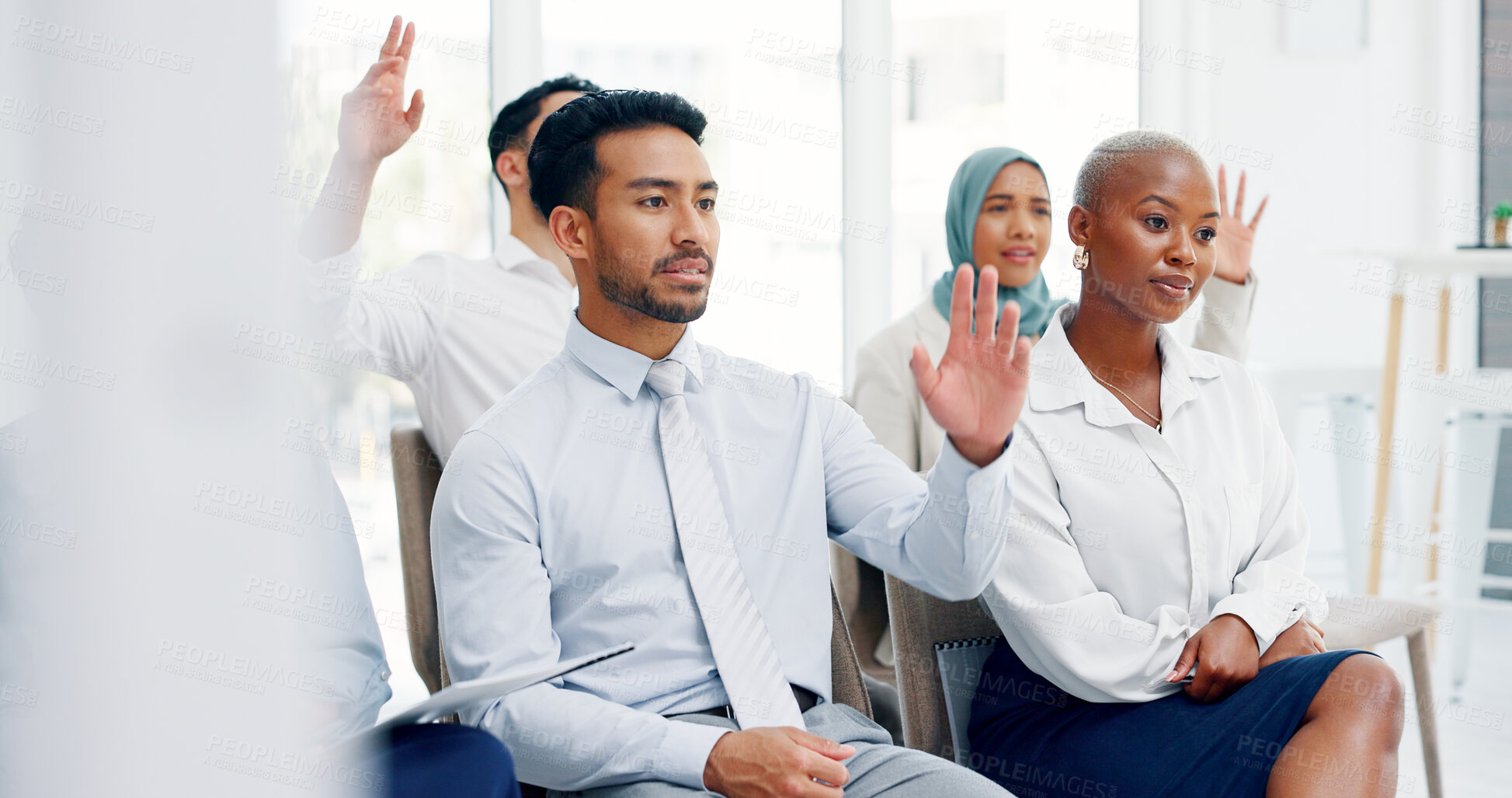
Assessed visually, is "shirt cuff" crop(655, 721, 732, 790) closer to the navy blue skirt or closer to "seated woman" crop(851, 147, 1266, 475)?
the navy blue skirt

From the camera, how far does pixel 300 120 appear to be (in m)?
0.32

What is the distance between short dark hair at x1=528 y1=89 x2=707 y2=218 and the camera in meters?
1.44

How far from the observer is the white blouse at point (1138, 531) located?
1353mm

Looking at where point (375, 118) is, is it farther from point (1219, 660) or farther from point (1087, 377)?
point (1219, 660)

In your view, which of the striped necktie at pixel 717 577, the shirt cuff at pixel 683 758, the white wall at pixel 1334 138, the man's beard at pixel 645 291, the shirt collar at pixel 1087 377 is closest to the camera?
the shirt cuff at pixel 683 758

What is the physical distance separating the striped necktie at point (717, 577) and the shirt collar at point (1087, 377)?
454 mm

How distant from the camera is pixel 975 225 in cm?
258

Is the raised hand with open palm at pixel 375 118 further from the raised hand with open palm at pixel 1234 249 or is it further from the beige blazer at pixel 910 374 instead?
the raised hand with open palm at pixel 1234 249

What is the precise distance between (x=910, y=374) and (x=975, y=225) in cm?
41

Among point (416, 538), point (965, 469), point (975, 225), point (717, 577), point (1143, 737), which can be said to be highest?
point (975, 225)

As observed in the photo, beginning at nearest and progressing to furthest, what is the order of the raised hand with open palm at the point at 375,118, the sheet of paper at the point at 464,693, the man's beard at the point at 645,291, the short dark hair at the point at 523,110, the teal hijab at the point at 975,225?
the sheet of paper at the point at 464,693 < the man's beard at the point at 645,291 < the raised hand with open palm at the point at 375,118 < the short dark hair at the point at 523,110 < the teal hijab at the point at 975,225

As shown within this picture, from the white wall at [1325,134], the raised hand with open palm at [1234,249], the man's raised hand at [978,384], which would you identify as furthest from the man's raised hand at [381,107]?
the white wall at [1325,134]

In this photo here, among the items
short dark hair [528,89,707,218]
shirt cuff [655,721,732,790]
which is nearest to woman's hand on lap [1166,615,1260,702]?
shirt cuff [655,721,732,790]

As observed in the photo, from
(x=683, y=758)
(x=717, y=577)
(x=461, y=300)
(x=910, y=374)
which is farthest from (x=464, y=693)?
(x=910, y=374)
